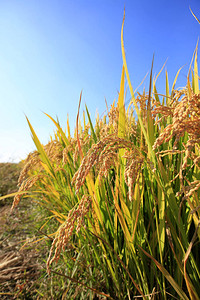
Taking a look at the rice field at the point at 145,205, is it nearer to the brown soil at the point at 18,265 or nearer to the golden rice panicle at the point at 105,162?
the golden rice panicle at the point at 105,162

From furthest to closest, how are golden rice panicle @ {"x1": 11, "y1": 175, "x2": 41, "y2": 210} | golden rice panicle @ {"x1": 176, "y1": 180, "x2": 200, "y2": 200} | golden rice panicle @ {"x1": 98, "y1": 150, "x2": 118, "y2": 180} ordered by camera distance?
golden rice panicle @ {"x1": 11, "y1": 175, "x2": 41, "y2": 210} → golden rice panicle @ {"x1": 98, "y1": 150, "x2": 118, "y2": 180} → golden rice panicle @ {"x1": 176, "y1": 180, "x2": 200, "y2": 200}

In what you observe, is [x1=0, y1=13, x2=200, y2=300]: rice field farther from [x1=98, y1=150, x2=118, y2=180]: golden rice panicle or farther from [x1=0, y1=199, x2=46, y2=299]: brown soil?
[x1=0, y1=199, x2=46, y2=299]: brown soil

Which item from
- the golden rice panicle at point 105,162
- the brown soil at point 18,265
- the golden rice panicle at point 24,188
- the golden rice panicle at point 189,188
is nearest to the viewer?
the golden rice panicle at point 189,188

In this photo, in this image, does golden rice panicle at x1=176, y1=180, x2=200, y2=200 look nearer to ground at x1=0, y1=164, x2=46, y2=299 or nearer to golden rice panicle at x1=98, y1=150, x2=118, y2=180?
golden rice panicle at x1=98, y1=150, x2=118, y2=180

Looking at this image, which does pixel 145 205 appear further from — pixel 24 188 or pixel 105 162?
pixel 24 188

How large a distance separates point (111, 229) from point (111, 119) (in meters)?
0.65

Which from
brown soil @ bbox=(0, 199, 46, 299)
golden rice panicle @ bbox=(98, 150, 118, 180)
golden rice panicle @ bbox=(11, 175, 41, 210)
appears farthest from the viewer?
brown soil @ bbox=(0, 199, 46, 299)

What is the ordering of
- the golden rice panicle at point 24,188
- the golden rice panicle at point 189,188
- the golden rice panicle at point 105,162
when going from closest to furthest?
the golden rice panicle at point 189,188 → the golden rice panicle at point 105,162 → the golden rice panicle at point 24,188

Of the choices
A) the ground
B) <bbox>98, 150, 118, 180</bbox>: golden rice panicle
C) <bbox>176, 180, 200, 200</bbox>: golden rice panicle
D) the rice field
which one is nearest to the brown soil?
the ground

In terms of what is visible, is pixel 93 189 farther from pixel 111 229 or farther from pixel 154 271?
pixel 154 271

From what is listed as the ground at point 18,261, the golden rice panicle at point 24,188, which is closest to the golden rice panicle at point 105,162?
the golden rice panicle at point 24,188

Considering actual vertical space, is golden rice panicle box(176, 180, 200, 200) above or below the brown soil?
above

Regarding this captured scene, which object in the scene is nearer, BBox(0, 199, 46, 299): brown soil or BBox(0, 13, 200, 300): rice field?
BBox(0, 13, 200, 300): rice field

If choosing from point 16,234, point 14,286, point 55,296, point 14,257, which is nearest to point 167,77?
point 55,296
